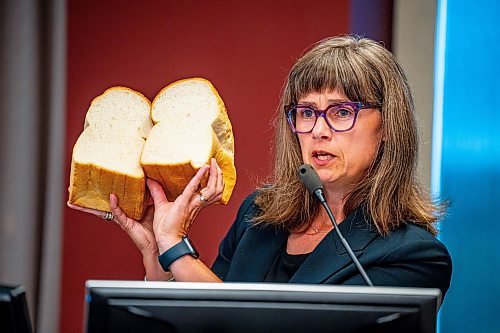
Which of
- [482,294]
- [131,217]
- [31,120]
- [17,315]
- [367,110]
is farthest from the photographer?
[31,120]

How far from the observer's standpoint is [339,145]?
1.84 meters

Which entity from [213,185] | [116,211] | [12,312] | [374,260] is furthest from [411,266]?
[12,312]

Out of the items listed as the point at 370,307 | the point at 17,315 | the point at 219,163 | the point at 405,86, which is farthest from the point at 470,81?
the point at 17,315

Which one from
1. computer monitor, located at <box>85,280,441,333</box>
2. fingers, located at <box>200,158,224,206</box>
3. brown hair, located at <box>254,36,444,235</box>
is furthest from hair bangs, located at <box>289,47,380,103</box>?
computer monitor, located at <box>85,280,441,333</box>

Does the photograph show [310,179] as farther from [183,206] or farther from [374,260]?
[183,206]

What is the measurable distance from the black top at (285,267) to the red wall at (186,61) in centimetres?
117

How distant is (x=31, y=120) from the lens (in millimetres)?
3014

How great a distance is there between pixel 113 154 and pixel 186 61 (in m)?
1.27

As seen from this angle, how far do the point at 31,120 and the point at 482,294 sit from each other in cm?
170

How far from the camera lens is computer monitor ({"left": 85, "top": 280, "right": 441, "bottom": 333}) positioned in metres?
1.11

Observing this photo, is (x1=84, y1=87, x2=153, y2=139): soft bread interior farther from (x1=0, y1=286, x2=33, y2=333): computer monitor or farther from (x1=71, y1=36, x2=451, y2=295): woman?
(x1=0, y1=286, x2=33, y2=333): computer monitor

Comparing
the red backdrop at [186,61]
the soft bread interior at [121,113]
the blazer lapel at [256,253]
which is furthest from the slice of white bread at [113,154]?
→ the red backdrop at [186,61]

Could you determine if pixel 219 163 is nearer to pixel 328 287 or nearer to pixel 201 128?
pixel 201 128

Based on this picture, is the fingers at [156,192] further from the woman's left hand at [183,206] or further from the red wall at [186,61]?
the red wall at [186,61]
